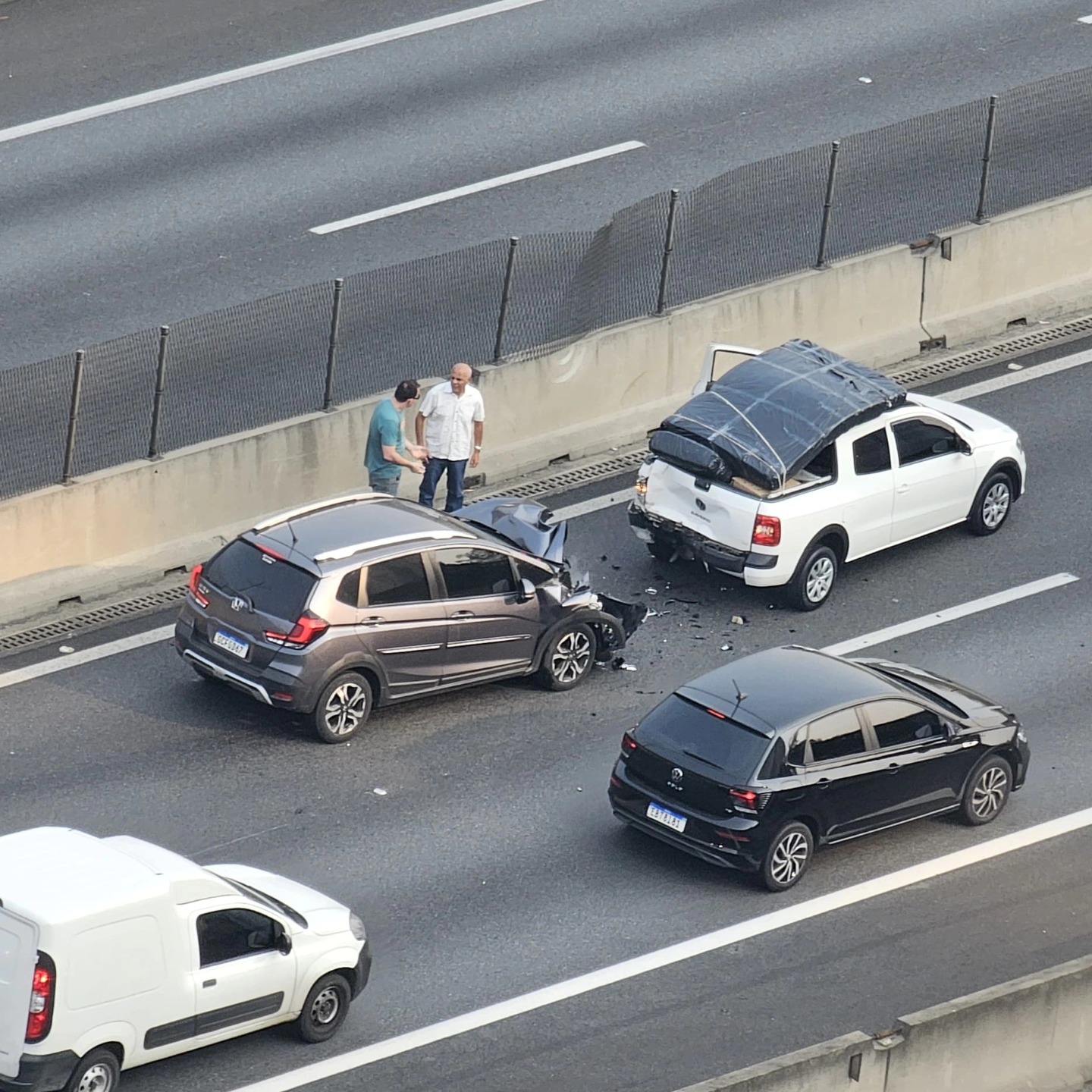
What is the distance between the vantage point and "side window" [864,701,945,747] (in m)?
17.2

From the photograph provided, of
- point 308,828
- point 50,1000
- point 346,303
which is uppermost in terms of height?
point 346,303

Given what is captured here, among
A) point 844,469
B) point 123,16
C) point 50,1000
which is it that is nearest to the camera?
point 50,1000

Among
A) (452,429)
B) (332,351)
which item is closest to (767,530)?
(452,429)

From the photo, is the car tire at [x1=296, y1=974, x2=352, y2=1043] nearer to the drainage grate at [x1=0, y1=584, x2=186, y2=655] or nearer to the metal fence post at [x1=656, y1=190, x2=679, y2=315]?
the drainage grate at [x1=0, y1=584, x2=186, y2=655]

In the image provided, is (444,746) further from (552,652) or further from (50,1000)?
(50,1000)

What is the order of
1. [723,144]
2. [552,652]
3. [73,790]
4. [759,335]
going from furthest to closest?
1. [723,144]
2. [759,335]
3. [552,652]
4. [73,790]

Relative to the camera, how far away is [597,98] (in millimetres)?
28188

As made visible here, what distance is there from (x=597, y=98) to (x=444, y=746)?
11.9m

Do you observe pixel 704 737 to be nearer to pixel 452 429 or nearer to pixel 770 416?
pixel 770 416

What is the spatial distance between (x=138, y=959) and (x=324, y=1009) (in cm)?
168

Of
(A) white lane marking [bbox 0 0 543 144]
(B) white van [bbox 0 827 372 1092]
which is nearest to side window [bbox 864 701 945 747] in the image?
(B) white van [bbox 0 827 372 1092]

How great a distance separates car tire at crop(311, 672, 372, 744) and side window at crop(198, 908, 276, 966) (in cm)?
408

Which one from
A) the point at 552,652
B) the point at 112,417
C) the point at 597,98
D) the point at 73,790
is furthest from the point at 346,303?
the point at 597,98

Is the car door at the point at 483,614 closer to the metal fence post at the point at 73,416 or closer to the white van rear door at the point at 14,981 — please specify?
the metal fence post at the point at 73,416
